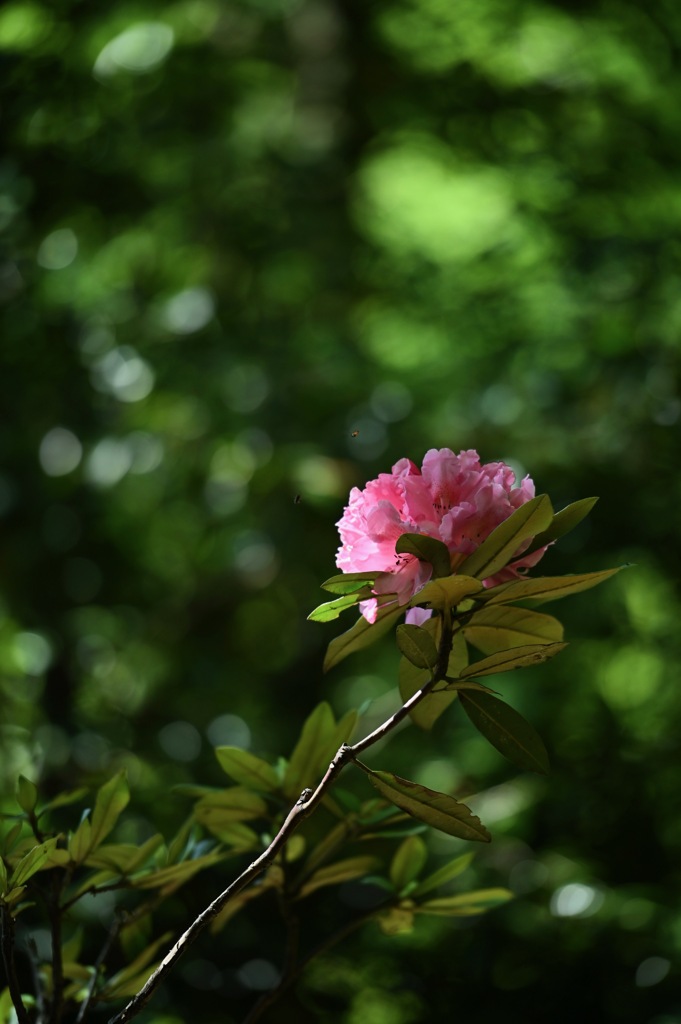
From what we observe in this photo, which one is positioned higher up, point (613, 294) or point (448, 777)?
point (613, 294)

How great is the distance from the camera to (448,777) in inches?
53.7

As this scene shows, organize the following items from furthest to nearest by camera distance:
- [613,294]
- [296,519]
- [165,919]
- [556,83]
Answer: [556,83], [613,294], [296,519], [165,919]

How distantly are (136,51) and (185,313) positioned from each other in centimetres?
44

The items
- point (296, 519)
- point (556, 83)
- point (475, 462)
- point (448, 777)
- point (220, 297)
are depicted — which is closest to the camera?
point (475, 462)

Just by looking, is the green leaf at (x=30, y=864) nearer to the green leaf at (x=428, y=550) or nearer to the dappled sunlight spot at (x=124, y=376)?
the green leaf at (x=428, y=550)

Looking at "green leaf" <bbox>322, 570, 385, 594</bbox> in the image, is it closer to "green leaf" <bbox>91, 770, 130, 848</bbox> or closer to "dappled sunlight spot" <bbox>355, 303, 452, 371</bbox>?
"green leaf" <bbox>91, 770, 130, 848</bbox>

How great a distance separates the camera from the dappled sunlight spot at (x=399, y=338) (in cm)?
211

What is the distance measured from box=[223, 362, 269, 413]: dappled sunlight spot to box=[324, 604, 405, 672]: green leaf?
109cm

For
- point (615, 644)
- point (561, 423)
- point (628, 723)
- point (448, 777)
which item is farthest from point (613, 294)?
point (448, 777)

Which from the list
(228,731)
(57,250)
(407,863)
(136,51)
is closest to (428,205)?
(136,51)

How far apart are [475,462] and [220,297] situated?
156 centimetres

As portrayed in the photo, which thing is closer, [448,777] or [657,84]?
[448,777]

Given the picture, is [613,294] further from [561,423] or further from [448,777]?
[448,777]

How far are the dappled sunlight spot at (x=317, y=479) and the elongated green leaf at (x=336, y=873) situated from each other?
Result: 75 centimetres
